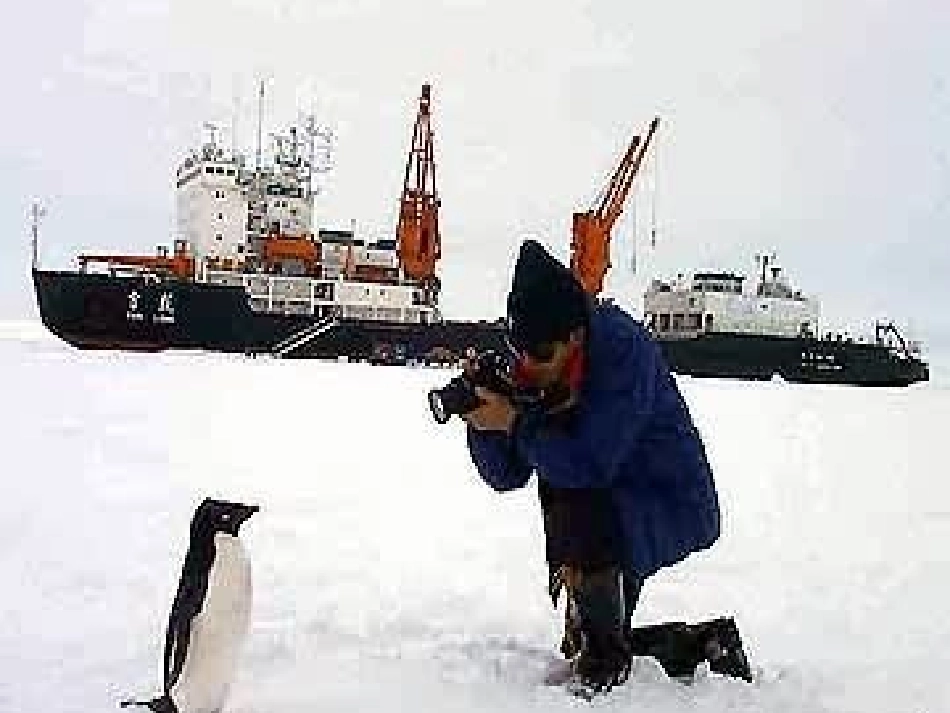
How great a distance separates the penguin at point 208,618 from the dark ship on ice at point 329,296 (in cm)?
3433

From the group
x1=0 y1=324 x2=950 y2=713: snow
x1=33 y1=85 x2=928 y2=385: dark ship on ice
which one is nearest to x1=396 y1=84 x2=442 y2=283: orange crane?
x1=33 y1=85 x2=928 y2=385: dark ship on ice

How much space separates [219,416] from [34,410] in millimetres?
1833

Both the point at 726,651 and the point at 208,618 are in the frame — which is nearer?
the point at 208,618

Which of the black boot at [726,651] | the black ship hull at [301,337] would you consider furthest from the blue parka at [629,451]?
the black ship hull at [301,337]

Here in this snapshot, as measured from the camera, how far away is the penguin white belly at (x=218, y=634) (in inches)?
107

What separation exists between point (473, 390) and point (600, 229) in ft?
142

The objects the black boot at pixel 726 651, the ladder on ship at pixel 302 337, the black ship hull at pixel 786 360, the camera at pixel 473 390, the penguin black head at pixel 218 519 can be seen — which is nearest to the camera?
the penguin black head at pixel 218 519

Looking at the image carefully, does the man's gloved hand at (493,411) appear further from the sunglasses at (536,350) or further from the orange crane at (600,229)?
the orange crane at (600,229)

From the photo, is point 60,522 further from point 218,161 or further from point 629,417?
point 218,161

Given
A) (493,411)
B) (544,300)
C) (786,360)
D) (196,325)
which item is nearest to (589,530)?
(493,411)

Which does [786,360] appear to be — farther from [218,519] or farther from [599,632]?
[218,519]

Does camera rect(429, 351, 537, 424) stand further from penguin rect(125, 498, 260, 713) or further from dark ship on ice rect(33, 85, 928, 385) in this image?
dark ship on ice rect(33, 85, 928, 385)

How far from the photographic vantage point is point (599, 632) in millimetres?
3100

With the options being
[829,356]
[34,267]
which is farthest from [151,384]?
A: [829,356]
